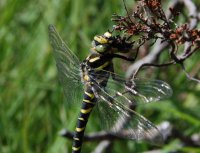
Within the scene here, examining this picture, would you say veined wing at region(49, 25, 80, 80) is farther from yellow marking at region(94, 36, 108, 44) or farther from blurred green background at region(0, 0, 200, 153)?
blurred green background at region(0, 0, 200, 153)

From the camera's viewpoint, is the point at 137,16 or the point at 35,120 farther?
the point at 35,120

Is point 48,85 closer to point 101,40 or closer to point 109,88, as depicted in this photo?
point 109,88

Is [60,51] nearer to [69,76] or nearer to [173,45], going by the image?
[69,76]

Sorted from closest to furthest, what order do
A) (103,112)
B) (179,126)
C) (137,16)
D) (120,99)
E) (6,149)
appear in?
(137,16) < (120,99) < (103,112) < (6,149) < (179,126)

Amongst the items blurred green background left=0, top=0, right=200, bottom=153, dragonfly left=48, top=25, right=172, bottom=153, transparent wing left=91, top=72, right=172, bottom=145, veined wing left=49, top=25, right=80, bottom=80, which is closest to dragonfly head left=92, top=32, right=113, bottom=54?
dragonfly left=48, top=25, right=172, bottom=153

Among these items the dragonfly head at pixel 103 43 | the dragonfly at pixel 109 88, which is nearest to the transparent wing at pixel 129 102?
the dragonfly at pixel 109 88

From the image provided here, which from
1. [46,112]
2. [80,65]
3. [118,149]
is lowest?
[118,149]

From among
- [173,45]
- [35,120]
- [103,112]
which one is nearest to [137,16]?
[173,45]

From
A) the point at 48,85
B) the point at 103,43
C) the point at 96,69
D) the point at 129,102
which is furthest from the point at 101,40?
the point at 48,85
